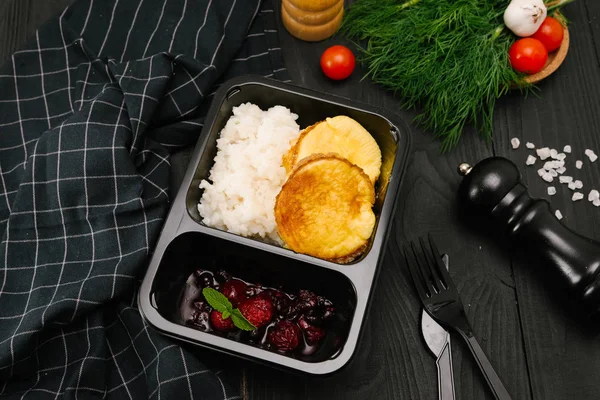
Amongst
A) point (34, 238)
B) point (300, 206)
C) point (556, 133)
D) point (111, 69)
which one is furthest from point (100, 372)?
point (556, 133)

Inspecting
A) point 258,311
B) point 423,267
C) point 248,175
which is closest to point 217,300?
point 258,311

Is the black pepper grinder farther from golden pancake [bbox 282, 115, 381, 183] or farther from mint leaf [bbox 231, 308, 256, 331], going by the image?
mint leaf [bbox 231, 308, 256, 331]

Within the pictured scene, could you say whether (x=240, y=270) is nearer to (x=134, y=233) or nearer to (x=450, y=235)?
(x=134, y=233)

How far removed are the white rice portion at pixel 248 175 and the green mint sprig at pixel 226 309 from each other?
260 mm

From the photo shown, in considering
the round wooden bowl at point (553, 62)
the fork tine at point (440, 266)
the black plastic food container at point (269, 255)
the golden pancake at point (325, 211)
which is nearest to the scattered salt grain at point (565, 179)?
→ the round wooden bowl at point (553, 62)

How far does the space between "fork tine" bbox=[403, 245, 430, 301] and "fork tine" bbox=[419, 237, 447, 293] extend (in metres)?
0.04

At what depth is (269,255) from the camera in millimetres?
2217

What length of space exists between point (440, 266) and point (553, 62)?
1.15 meters

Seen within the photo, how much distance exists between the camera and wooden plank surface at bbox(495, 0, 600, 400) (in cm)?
245

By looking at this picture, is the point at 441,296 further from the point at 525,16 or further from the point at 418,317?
the point at 525,16

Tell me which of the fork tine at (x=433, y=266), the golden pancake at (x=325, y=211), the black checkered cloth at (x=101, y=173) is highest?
the golden pancake at (x=325, y=211)

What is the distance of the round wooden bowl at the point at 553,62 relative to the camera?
2748 mm

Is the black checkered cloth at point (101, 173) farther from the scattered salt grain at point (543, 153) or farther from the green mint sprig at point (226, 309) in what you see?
the scattered salt grain at point (543, 153)

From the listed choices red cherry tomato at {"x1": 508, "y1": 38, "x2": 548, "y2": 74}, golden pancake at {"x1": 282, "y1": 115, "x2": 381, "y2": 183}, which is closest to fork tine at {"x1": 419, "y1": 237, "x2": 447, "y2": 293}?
golden pancake at {"x1": 282, "y1": 115, "x2": 381, "y2": 183}
